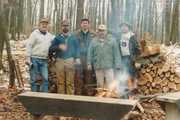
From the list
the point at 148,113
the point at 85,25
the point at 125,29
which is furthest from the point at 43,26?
the point at 148,113

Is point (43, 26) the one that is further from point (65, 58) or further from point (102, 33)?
point (102, 33)

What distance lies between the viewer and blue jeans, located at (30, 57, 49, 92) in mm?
10078

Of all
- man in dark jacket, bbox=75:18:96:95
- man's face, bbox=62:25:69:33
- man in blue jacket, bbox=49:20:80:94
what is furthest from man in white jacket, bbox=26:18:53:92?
man in dark jacket, bbox=75:18:96:95

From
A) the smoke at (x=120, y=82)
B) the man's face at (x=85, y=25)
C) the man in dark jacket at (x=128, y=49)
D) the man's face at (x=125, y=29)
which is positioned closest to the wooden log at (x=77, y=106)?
the man's face at (x=85, y=25)

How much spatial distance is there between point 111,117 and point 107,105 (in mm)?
→ 204

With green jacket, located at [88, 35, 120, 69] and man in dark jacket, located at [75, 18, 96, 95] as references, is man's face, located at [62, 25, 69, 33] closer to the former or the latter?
man in dark jacket, located at [75, 18, 96, 95]

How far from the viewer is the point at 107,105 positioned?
7.36 metres

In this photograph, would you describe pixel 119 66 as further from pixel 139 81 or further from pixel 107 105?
pixel 107 105

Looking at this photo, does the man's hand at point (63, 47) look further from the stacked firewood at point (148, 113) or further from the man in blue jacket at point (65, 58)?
the stacked firewood at point (148, 113)

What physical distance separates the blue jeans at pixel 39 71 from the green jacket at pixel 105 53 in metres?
1.04

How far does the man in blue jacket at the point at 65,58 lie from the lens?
10039 mm

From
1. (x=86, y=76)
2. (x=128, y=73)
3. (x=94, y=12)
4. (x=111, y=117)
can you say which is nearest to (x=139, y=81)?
(x=128, y=73)

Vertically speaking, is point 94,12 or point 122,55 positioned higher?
point 94,12

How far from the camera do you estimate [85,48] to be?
33.8ft
